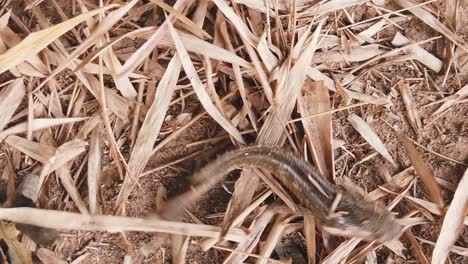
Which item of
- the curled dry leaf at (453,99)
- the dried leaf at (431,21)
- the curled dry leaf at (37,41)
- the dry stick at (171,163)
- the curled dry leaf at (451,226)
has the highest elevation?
the curled dry leaf at (37,41)

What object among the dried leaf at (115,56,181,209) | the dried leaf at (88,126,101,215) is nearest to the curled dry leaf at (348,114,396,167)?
the dried leaf at (115,56,181,209)

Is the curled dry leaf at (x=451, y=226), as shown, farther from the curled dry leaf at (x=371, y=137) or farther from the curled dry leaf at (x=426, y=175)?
the curled dry leaf at (x=371, y=137)

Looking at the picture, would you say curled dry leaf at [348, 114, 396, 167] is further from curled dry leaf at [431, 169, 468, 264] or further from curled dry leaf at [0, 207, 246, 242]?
curled dry leaf at [0, 207, 246, 242]

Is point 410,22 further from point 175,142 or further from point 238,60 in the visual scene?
point 175,142

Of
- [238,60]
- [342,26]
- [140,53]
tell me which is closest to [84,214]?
[140,53]

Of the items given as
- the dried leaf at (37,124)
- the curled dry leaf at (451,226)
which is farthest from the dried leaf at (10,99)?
the curled dry leaf at (451,226)

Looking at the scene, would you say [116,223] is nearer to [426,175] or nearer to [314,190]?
[314,190]

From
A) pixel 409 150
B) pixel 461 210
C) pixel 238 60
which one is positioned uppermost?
pixel 238 60

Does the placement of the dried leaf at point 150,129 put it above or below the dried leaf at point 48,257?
above
